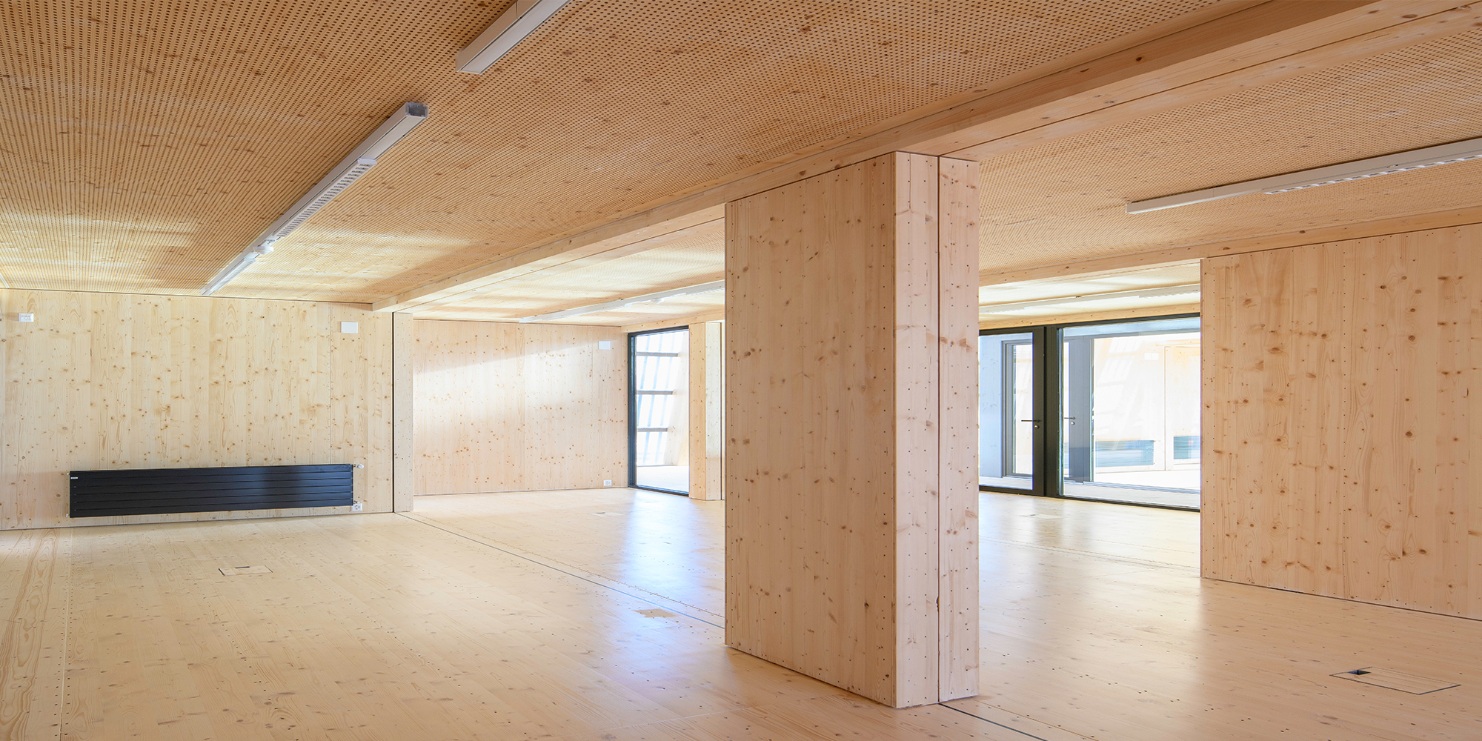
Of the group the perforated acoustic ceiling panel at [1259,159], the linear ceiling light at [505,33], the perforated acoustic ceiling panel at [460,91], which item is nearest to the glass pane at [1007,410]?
the perforated acoustic ceiling panel at [1259,159]

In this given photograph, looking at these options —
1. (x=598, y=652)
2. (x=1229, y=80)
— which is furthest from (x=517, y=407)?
(x=1229, y=80)

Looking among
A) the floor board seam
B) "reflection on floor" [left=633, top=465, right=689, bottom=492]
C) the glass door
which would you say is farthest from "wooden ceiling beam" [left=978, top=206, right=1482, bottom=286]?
"reflection on floor" [left=633, top=465, right=689, bottom=492]

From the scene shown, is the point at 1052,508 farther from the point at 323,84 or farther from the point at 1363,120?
the point at 323,84

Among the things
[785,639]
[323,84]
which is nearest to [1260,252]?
[785,639]

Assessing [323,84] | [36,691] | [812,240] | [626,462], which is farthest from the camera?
[626,462]

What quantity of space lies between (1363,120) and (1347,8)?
1.81 m

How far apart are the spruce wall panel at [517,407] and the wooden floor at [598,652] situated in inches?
212

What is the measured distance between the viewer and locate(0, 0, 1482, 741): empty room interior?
353 cm

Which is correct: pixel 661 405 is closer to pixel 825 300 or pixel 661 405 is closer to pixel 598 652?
pixel 598 652

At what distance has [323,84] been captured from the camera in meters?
3.88

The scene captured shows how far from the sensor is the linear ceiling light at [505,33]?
9.81 feet

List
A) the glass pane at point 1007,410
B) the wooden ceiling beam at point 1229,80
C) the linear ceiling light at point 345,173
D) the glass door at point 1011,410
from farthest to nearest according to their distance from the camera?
1. the glass pane at point 1007,410
2. the glass door at point 1011,410
3. the linear ceiling light at point 345,173
4. the wooden ceiling beam at point 1229,80

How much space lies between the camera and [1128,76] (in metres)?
3.44

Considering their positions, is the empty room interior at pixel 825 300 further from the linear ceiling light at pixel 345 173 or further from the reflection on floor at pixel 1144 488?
the reflection on floor at pixel 1144 488
